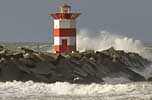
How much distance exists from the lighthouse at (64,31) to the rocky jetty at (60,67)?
Answer: 3.04ft

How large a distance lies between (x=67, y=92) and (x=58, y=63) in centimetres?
355

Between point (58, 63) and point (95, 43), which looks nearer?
point (58, 63)

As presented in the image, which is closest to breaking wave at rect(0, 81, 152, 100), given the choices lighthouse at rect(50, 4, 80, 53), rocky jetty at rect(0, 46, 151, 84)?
rocky jetty at rect(0, 46, 151, 84)

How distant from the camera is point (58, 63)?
13469 mm

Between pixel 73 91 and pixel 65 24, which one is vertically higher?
pixel 65 24

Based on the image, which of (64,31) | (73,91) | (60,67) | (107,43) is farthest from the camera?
(107,43)

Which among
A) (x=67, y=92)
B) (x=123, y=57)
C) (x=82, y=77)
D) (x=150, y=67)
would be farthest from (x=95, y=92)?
(x=150, y=67)

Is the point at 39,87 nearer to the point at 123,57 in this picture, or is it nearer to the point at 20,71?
the point at 20,71

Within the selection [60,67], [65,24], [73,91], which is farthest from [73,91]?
[65,24]

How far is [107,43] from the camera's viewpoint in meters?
23.4

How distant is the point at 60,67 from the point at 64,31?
291 centimetres

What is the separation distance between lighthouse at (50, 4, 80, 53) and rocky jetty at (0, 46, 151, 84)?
3.04ft

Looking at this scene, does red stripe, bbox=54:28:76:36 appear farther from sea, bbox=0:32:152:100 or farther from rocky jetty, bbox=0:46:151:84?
sea, bbox=0:32:152:100

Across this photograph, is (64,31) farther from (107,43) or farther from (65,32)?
(107,43)
